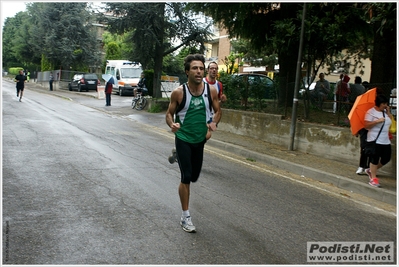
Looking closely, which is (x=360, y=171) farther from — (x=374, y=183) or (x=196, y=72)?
(x=196, y=72)

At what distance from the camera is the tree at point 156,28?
24.6 metres

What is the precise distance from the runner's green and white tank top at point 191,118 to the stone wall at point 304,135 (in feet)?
17.8

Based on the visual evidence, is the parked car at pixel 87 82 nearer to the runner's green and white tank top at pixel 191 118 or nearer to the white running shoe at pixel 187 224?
the runner's green and white tank top at pixel 191 118

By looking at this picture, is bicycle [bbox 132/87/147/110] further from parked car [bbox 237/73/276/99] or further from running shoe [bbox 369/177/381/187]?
running shoe [bbox 369/177/381/187]

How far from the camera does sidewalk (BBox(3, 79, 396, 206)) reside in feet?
26.1

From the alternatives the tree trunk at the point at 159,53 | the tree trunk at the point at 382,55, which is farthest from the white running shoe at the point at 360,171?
the tree trunk at the point at 159,53

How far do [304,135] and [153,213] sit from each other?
678 centimetres

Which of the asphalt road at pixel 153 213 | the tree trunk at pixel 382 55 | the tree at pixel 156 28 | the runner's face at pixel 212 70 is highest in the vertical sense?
the tree at pixel 156 28

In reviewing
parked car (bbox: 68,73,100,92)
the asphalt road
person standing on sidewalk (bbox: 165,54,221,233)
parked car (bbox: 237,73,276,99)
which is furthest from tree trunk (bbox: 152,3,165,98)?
person standing on sidewalk (bbox: 165,54,221,233)

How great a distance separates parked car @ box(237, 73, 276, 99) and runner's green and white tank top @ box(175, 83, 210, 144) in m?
8.38

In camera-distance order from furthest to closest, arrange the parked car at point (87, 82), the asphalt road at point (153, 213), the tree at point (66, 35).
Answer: the tree at point (66, 35), the parked car at point (87, 82), the asphalt road at point (153, 213)

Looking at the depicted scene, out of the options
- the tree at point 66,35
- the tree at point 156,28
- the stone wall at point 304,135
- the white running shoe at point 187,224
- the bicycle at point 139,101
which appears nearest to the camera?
the white running shoe at point 187,224

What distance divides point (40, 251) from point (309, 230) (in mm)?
3028

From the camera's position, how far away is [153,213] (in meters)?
5.72
